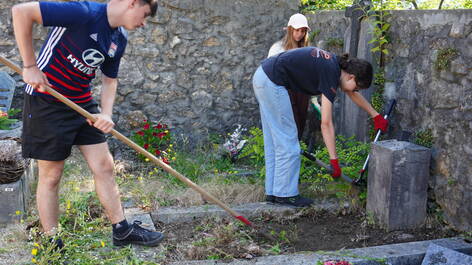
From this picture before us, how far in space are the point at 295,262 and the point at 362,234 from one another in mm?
835

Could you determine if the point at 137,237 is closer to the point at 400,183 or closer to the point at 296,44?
the point at 400,183

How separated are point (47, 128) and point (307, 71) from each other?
1961 mm

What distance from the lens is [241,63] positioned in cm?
647

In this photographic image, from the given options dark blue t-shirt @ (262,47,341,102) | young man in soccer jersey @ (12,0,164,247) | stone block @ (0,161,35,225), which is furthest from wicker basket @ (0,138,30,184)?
dark blue t-shirt @ (262,47,341,102)

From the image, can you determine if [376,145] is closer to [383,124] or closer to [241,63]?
[383,124]

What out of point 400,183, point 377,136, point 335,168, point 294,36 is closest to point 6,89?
Result: point 294,36

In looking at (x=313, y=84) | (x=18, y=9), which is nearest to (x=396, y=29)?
(x=313, y=84)

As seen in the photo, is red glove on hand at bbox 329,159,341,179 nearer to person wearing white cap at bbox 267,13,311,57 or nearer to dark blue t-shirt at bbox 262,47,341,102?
dark blue t-shirt at bbox 262,47,341,102

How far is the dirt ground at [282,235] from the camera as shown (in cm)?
340

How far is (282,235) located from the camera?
12.2 feet

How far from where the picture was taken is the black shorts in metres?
2.99

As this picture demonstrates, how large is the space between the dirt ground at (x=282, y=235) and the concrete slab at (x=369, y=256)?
140 mm

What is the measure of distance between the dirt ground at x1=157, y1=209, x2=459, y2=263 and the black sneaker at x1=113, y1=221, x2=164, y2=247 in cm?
13

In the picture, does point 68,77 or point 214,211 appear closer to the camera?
point 68,77
